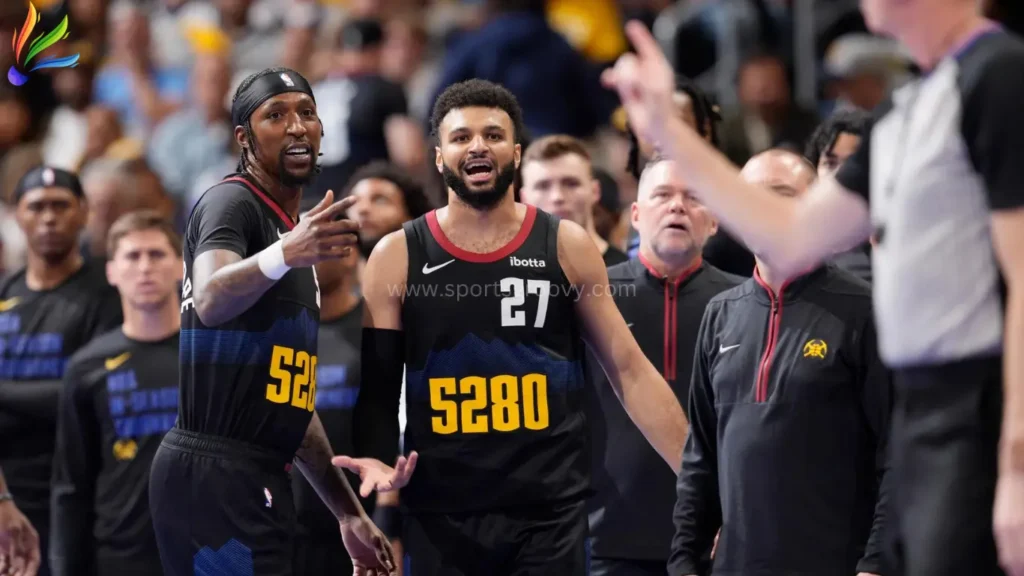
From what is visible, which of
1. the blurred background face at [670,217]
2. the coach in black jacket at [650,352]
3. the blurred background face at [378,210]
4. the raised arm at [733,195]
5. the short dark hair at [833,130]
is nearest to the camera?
the raised arm at [733,195]

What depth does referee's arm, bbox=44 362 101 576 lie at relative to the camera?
22.4ft

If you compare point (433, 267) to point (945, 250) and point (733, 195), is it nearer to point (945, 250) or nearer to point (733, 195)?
point (733, 195)

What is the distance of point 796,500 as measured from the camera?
4762mm

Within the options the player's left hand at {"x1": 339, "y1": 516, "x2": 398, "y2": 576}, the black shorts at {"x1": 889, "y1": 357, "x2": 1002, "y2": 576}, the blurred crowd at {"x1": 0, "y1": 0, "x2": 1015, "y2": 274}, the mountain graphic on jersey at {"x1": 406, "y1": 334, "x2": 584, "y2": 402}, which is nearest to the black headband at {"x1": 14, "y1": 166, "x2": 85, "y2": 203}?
the blurred crowd at {"x1": 0, "y1": 0, "x2": 1015, "y2": 274}

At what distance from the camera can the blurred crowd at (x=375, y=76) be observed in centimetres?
962

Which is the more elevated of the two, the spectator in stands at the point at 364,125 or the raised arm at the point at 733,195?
the spectator in stands at the point at 364,125

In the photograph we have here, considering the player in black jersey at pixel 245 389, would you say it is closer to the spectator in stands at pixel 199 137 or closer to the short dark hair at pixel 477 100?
the short dark hair at pixel 477 100

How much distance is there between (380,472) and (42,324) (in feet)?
11.7

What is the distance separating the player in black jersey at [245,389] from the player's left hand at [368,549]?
0.76 feet

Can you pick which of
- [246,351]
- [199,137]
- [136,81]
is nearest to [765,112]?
[199,137]

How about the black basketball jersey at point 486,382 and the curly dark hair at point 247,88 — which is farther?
the curly dark hair at point 247,88

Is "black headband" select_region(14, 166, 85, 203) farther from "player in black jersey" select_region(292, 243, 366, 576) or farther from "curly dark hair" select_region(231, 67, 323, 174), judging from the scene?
"curly dark hair" select_region(231, 67, 323, 174)

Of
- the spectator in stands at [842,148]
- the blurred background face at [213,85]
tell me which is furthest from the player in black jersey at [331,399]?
the blurred background face at [213,85]

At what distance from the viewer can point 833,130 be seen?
6785mm
